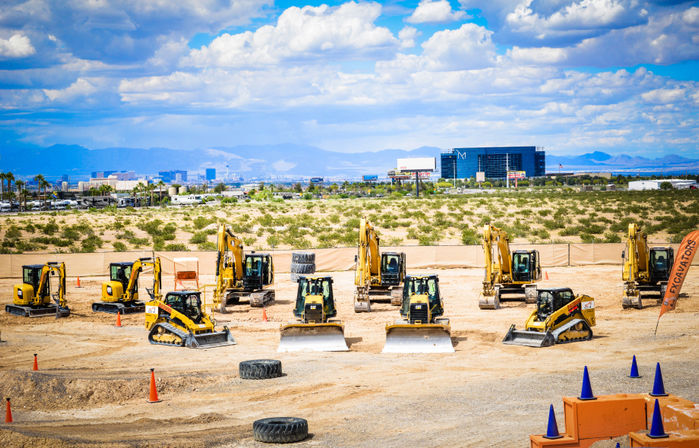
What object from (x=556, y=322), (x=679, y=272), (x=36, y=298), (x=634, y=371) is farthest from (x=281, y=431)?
(x=36, y=298)

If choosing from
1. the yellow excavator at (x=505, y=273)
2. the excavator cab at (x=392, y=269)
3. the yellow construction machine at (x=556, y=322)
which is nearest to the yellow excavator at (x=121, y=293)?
the excavator cab at (x=392, y=269)

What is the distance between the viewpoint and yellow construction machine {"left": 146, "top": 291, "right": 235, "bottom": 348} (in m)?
24.5

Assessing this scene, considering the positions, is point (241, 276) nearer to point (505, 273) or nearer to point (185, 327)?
point (185, 327)

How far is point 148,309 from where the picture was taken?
87.8 feet

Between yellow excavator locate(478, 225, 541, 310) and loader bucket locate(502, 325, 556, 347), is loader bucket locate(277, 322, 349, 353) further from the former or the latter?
yellow excavator locate(478, 225, 541, 310)

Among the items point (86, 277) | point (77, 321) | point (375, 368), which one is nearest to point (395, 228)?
point (86, 277)

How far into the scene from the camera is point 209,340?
24516 mm

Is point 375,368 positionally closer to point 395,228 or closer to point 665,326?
point 665,326

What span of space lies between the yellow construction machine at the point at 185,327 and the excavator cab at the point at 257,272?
27.0 ft

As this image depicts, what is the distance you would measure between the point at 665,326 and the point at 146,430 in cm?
1879

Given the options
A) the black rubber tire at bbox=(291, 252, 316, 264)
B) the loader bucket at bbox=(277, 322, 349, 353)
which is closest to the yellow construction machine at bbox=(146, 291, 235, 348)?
the loader bucket at bbox=(277, 322, 349, 353)

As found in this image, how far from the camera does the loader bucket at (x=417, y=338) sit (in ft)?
75.2

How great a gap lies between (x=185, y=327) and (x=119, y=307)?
8.79 m

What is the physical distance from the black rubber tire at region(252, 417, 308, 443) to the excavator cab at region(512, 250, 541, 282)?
67.4 feet
